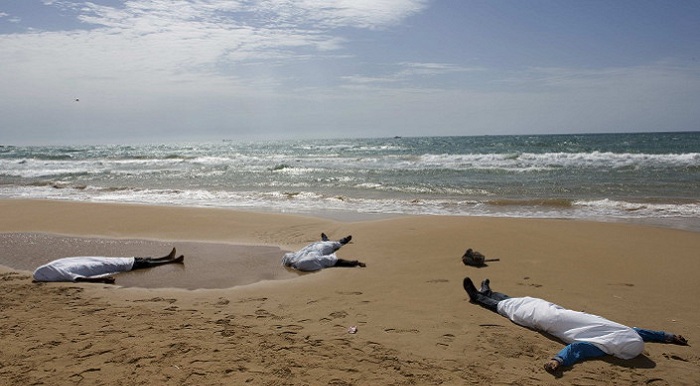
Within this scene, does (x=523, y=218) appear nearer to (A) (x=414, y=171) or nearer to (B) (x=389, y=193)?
(B) (x=389, y=193)

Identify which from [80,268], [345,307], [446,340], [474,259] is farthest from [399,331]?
[80,268]

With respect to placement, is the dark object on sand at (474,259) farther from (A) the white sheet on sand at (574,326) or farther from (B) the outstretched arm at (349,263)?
(A) the white sheet on sand at (574,326)

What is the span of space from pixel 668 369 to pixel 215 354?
3664 mm

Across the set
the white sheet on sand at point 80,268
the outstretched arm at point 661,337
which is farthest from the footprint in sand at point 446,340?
the white sheet on sand at point 80,268

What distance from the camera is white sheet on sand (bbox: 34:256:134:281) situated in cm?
650

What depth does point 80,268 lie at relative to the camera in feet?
22.2

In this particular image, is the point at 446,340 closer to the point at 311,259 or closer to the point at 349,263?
the point at 349,263

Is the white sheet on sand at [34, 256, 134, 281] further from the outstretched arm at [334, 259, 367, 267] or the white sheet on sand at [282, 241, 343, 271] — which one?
the outstretched arm at [334, 259, 367, 267]

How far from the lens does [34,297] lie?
571cm

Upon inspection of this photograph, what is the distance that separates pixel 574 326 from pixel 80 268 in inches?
243

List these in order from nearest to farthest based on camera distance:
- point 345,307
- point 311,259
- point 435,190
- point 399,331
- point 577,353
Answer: point 577,353, point 399,331, point 345,307, point 311,259, point 435,190

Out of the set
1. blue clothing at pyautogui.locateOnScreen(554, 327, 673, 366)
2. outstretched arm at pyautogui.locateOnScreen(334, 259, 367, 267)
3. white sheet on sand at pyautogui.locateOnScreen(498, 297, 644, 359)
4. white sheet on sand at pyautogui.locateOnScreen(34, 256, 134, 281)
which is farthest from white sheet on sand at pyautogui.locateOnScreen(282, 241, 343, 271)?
blue clothing at pyautogui.locateOnScreen(554, 327, 673, 366)

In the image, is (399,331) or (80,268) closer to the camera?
(399,331)

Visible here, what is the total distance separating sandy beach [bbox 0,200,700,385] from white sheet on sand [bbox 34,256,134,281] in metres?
0.26
